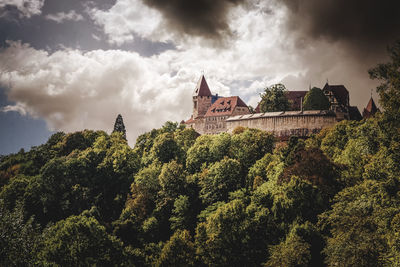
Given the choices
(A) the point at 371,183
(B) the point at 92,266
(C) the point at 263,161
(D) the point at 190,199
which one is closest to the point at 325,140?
(C) the point at 263,161

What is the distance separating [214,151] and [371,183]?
2812 cm

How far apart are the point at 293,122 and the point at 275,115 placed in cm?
342

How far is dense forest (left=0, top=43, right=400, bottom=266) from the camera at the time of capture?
21.8 meters

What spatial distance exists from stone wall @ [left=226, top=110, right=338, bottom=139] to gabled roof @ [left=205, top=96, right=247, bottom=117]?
12.5 m

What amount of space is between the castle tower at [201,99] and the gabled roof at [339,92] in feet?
86.0

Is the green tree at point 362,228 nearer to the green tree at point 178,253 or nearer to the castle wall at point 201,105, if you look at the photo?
the green tree at point 178,253

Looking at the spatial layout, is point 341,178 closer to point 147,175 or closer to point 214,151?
point 214,151

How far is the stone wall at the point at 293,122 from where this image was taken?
48.8m

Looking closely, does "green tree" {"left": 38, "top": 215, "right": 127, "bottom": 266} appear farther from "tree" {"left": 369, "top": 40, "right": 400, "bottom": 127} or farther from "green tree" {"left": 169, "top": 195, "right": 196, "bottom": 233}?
"tree" {"left": 369, "top": 40, "right": 400, "bottom": 127}

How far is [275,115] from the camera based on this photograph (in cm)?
5331

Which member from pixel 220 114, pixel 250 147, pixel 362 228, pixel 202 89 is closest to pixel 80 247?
pixel 250 147

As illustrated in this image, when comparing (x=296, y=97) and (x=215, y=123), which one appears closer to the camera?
(x=215, y=123)

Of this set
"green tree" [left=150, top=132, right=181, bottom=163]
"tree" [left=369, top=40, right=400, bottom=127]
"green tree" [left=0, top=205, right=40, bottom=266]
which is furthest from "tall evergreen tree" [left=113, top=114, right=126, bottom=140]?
"tree" [left=369, top=40, right=400, bottom=127]

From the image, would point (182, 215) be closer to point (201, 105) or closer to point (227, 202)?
point (227, 202)
